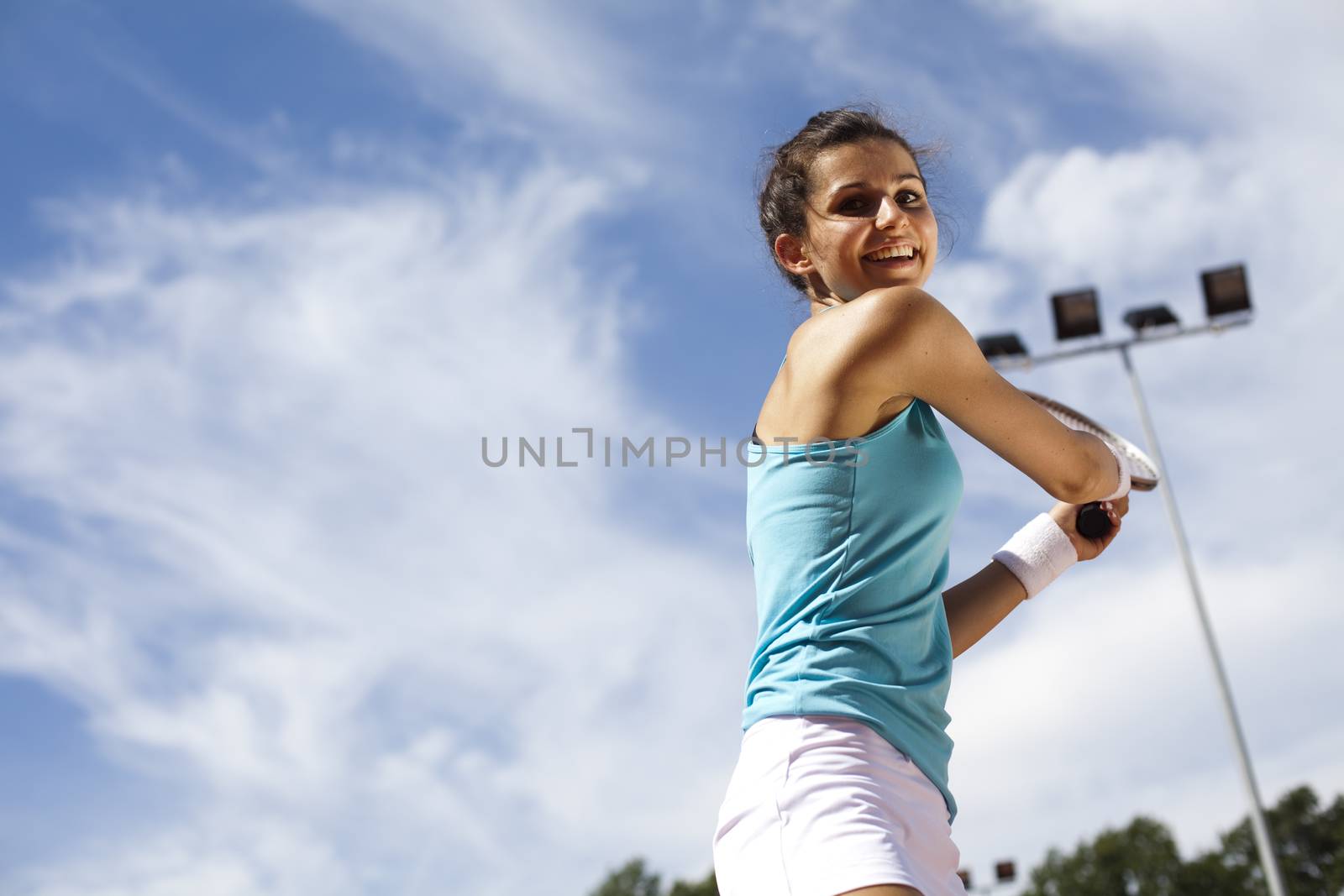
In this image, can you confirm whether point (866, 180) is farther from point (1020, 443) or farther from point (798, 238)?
point (1020, 443)

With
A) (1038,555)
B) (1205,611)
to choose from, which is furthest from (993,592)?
(1205,611)

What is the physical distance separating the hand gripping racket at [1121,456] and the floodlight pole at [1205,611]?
36.6ft

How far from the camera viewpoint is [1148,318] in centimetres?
2195

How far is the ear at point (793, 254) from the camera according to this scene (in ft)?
10.0

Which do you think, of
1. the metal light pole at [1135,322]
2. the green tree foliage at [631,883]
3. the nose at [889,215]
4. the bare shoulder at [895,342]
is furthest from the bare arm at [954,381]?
the green tree foliage at [631,883]

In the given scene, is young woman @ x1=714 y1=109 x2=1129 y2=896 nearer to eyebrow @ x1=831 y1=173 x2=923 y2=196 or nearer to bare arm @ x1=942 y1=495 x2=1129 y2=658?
bare arm @ x1=942 y1=495 x2=1129 y2=658

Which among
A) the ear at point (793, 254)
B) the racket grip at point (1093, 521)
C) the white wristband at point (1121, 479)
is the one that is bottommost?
the white wristband at point (1121, 479)

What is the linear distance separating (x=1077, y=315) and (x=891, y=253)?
68.1 ft

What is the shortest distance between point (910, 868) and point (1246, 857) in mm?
64247

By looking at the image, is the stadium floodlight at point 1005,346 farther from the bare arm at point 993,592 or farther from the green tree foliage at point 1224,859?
the green tree foliage at point 1224,859

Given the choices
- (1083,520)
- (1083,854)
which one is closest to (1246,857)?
(1083,854)

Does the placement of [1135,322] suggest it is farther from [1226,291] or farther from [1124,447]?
[1124,447]

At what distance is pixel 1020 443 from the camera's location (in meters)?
2.50

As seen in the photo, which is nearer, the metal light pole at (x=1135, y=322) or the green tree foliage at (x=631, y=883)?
the metal light pole at (x=1135, y=322)
